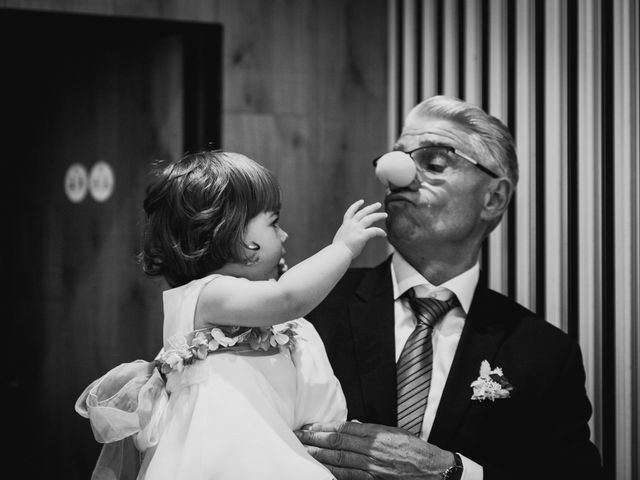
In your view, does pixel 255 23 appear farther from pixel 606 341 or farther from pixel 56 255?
pixel 606 341

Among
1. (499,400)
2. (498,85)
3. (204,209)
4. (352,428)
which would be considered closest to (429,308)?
(499,400)

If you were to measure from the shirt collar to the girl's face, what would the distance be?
1.63 feet

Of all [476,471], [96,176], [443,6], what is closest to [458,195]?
[476,471]

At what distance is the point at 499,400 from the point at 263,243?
697 mm

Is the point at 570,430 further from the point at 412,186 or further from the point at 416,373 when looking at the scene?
the point at 412,186

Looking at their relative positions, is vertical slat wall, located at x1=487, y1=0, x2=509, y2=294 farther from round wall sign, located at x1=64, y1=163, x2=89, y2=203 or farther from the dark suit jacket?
round wall sign, located at x1=64, y1=163, x2=89, y2=203

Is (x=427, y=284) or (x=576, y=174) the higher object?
(x=576, y=174)

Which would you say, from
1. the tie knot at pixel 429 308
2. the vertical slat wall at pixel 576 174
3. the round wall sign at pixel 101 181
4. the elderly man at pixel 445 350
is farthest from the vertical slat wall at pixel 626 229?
the round wall sign at pixel 101 181

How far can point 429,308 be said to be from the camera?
184cm

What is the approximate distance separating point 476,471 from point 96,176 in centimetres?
190

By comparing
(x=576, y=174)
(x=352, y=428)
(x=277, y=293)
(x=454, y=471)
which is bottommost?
(x=454, y=471)

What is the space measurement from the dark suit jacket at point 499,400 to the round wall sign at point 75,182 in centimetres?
140

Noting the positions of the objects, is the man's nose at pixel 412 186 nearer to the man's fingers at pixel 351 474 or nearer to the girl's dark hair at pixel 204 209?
the girl's dark hair at pixel 204 209

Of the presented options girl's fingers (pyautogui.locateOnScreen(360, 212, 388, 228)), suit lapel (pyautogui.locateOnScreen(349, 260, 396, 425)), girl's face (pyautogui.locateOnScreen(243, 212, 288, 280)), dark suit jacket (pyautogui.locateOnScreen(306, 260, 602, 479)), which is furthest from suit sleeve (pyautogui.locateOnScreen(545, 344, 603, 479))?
girl's face (pyautogui.locateOnScreen(243, 212, 288, 280))
